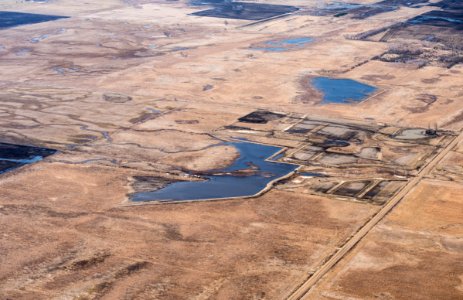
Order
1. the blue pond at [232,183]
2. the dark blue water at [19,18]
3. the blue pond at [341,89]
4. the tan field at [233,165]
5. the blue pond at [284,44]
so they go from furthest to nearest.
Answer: the dark blue water at [19,18] < the blue pond at [284,44] < the blue pond at [341,89] < the blue pond at [232,183] < the tan field at [233,165]

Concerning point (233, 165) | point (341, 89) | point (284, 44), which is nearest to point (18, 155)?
point (233, 165)

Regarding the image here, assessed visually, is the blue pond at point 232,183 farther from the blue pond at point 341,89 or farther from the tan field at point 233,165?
the blue pond at point 341,89

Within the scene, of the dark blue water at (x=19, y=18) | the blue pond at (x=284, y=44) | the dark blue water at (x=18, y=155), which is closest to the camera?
the dark blue water at (x=18, y=155)

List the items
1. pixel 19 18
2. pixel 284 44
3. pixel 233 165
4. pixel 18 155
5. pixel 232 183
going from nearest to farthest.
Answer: pixel 232 183
pixel 233 165
pixel 18 155
pixel 284 44
pixel 19 18

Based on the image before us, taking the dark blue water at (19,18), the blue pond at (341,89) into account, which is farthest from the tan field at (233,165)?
the dark blue water at (19,18)

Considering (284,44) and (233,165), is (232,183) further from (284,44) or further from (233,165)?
A: (284,44)

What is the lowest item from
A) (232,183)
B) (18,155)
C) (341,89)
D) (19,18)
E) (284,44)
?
(232,183)
